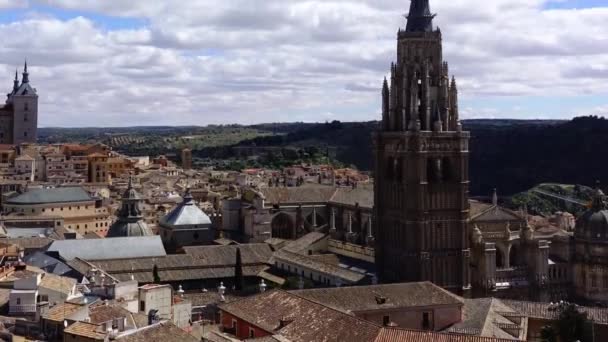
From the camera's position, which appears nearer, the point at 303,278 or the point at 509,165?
the point at 303,278

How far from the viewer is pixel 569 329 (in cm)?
3631

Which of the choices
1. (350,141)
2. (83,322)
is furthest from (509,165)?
(83,322)

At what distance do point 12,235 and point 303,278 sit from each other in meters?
24.5

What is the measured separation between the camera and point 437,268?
49.6 meters

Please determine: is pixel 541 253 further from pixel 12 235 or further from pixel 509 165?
pixel 509 165

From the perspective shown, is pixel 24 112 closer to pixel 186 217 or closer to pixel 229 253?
pixel 186 217

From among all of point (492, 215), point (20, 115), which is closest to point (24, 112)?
point (20, 115)

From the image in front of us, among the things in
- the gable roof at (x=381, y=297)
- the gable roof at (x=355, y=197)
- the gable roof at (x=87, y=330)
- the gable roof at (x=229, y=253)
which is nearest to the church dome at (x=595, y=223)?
the gable roof at (x=355, y=197)

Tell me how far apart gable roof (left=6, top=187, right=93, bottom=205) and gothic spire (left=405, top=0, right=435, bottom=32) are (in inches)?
1687

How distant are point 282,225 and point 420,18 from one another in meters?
22.6

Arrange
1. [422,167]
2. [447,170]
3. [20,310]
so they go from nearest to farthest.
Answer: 1. [20,310]
2. [422,167]
3. [447,170]

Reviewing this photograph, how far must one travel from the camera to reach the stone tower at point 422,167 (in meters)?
49.0

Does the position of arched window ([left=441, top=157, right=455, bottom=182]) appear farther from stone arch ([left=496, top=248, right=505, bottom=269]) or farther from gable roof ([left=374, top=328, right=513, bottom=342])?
gable roof ([left=374, top=328, right=513, bottom=342])

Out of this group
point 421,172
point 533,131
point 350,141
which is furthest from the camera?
point 350,141
